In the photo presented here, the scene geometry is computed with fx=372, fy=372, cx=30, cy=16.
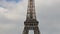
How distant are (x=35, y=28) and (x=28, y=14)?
7.55 m

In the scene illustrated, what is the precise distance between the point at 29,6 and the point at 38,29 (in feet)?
37.6

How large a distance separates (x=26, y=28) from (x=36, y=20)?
19.5ft

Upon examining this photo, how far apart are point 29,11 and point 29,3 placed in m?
3.79

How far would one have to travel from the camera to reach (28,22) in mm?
170750

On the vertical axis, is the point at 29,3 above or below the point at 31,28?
above

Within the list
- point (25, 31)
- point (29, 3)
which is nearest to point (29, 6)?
point (29, 3)

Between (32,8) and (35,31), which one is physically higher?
(32,8)

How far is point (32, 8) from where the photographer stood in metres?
171

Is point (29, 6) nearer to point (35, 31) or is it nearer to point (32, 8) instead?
point (32, 8)

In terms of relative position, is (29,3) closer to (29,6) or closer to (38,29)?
(29,6)

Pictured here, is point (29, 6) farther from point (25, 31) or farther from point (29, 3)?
point (25, 31)

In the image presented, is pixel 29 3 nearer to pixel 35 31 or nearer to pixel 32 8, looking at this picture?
pixel 32 8

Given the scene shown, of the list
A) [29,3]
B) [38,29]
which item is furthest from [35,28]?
[29,3]

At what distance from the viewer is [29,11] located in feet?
563
